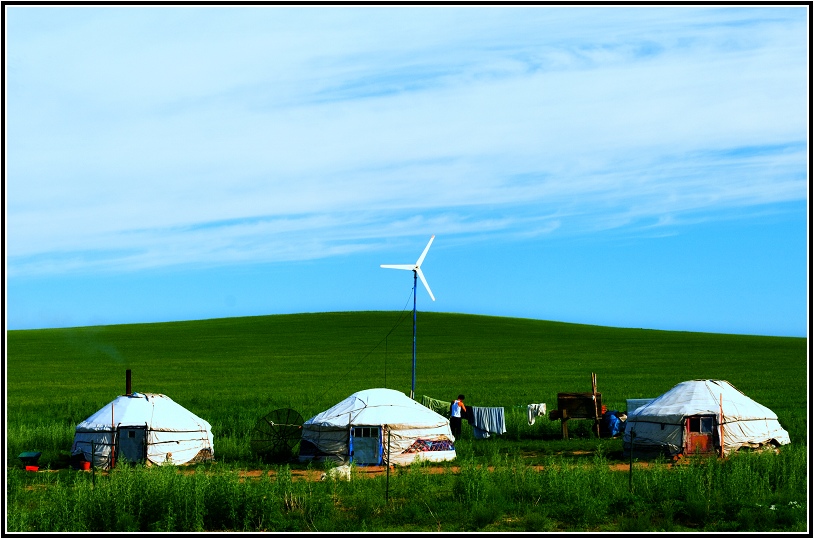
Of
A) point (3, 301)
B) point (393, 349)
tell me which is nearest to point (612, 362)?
point (393, 349)

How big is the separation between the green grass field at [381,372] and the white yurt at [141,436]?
1329 mm

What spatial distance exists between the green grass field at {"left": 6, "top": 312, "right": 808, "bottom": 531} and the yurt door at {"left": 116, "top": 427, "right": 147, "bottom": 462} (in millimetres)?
2619

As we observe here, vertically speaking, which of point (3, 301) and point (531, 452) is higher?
point (3, 301)

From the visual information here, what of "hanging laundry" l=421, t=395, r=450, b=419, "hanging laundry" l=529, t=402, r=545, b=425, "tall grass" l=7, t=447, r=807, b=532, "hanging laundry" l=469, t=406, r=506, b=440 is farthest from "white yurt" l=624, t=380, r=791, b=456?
"hanging laundry" l=421, t=395, r=450, b=419

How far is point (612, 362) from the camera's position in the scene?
73688 millimetres

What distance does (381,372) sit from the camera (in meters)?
67.2

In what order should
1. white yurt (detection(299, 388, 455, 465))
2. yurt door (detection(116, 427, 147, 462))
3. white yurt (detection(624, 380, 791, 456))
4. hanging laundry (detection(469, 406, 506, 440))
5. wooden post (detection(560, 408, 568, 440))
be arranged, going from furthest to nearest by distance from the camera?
wooden post (detection(560, 408, 568, 440)) < hanging laundry (detection(469, 406, 506, 440)) < white yurt (detection(624, 380, 791, 456)) < yurt door (detection(116, 427, 147, 462)) < white yurt (detection(299, 388, 455, 465))

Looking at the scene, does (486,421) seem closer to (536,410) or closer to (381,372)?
(536,410)

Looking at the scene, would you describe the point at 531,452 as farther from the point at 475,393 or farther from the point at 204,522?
the point at 475,393

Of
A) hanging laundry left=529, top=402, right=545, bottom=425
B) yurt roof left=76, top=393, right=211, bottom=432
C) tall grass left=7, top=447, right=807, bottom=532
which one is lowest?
tall grass left=7, top=447, right=807, bottom=532

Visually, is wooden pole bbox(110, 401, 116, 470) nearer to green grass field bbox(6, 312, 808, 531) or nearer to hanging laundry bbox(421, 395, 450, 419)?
green grass field bbox(6, 312, 808, 531)

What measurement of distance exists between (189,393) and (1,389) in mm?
37617

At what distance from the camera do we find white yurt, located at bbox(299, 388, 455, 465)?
28938 mm

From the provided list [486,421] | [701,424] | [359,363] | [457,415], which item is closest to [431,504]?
[701,424]
